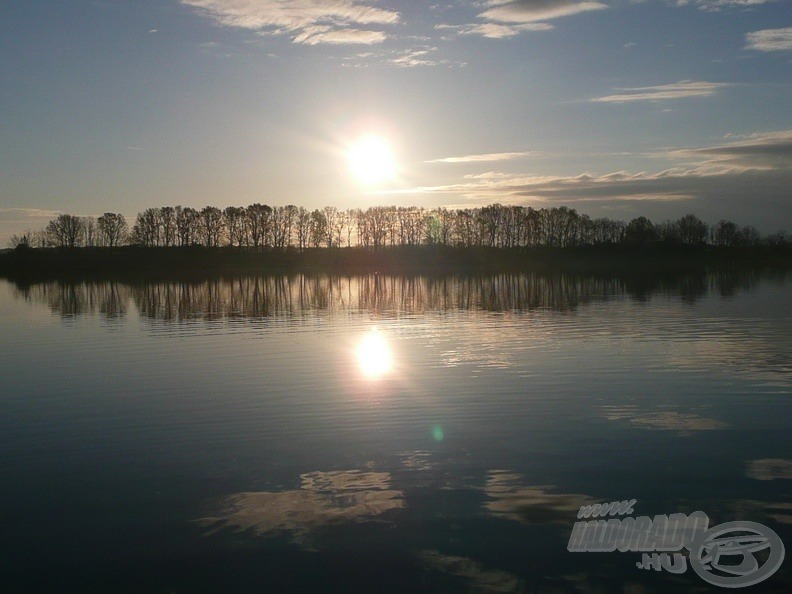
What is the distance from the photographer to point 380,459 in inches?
482

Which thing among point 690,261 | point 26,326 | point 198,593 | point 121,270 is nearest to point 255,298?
point 26,326

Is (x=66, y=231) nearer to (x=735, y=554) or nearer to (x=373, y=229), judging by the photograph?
(x=373, y=229)

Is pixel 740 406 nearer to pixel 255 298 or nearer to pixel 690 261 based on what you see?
pixel 255 298

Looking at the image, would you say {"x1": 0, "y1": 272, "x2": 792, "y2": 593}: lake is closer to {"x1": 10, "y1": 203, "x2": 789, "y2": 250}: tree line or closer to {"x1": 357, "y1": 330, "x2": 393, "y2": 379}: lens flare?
{"x1": 357, "y1": 330, "x2": 393, "y2": 379}: lens flare

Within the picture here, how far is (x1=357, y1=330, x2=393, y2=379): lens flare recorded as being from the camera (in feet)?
Result: 68.3

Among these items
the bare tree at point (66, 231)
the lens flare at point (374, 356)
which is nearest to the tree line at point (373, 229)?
the bare tree at point (66, 231)

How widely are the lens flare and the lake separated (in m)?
0.18

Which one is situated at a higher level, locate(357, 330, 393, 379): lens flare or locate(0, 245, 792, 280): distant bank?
locate(0, 245, 792, 280): distant bank

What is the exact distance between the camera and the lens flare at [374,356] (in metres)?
20.8

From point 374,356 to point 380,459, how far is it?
38.2ft

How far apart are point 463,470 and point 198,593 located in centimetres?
480

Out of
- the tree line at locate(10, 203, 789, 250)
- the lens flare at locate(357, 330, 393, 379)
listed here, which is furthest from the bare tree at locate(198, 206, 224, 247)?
the lens flare at locate(357, 330, 393, 379)

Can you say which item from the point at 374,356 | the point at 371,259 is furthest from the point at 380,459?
the point at 371,259

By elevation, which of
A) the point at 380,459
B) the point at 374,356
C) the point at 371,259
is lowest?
the point at 380,459
